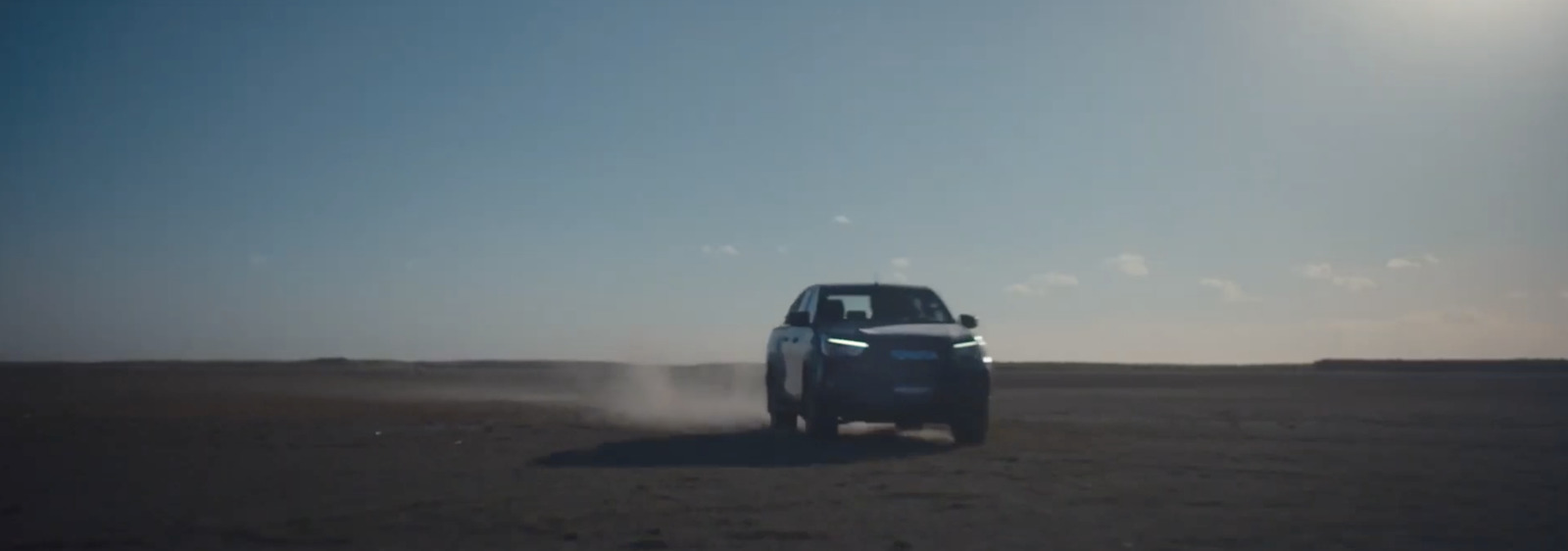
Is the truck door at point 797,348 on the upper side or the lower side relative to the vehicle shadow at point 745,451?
upper

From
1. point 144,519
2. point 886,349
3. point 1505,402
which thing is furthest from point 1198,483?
point 1505,402

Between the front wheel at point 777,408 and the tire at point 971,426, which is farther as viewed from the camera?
the front wheel at point 777,408

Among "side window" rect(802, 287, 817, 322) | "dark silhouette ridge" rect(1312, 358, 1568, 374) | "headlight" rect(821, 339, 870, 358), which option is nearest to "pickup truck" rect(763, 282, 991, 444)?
"headlight" rect(821, 339, 870, 358)

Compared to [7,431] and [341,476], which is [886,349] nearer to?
[341,476]

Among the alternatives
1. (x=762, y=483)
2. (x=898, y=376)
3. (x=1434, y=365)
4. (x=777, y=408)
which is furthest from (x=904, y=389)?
(x=1434, y=365)

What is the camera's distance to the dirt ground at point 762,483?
384 inches

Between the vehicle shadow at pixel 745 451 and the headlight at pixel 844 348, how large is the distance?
40.5 inches

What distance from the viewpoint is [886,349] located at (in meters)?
17.9

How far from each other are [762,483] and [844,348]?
5.11 meters

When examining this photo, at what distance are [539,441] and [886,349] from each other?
4116 mm

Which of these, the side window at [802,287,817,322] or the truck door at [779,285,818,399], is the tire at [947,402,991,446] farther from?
the side window at [802,287,817,322]

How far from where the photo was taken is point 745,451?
55.5 feet

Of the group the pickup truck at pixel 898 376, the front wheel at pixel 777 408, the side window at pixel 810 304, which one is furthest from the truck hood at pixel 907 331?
the front wheel at pixel 777 408

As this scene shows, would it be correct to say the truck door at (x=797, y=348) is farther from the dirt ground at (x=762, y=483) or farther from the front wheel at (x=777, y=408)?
the dirt ground at (x=762, y=483)
